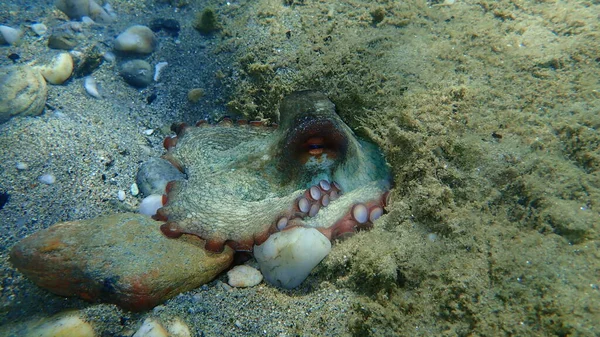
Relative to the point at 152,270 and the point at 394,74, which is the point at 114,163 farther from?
the point at 394,74

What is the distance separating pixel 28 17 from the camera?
16.7 ft

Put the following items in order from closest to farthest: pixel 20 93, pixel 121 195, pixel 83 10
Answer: pixel 121 195
pixel 20 93
pixel 83 10

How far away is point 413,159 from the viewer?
2.70m

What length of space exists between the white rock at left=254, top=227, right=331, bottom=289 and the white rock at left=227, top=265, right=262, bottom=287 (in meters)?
0.16

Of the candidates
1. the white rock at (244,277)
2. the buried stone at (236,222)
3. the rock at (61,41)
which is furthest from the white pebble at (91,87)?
the white rock at (244,277)

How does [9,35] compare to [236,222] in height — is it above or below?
above

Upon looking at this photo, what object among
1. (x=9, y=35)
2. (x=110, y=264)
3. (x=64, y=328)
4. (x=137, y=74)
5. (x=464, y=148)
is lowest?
(x=64, y=328)

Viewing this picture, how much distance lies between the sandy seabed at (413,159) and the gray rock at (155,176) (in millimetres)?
199

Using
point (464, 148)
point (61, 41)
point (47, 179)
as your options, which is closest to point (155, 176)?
point (47, 179)

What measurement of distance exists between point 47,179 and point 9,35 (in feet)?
9.82

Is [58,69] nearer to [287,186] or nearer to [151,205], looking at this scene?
[151,205]

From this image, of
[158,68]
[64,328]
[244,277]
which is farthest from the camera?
[158,68]

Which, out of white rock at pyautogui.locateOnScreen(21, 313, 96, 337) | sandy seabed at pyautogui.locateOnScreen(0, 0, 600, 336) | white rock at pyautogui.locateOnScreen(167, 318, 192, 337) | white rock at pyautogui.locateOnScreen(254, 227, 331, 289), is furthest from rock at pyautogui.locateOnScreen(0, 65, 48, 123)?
white rock at pyautogui.locateOnScreen(254, 227, 331, 289)

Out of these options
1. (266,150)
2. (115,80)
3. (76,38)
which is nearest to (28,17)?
(76,38)
